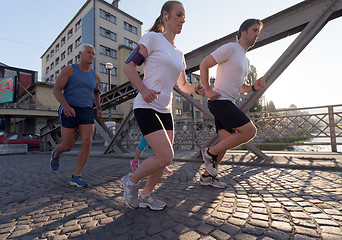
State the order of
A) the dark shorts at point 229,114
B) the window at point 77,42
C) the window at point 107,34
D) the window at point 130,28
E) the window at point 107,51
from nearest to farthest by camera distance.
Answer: the dark shorts at point 229,114, the window at point 107,51, the window at point 107,34, the window at point 77,42, the window at point 130,28

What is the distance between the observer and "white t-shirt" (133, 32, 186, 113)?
1746 millimetres

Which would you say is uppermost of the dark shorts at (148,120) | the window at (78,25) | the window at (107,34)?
the window at (78,25)

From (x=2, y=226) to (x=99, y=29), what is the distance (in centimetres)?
3279

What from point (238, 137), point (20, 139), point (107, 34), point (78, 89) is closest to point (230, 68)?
point (238, 137)

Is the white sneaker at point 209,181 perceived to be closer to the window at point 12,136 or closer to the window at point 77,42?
the window at point 12,136

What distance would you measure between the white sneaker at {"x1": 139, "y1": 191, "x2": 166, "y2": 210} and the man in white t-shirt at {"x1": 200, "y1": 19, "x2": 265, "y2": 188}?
35.9 inches

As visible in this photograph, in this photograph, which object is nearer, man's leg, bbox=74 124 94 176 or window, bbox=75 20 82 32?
man's leg, bbox=74 124 94 176

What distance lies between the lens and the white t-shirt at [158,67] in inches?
Answer: 68.7

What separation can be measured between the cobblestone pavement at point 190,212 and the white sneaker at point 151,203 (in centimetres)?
5

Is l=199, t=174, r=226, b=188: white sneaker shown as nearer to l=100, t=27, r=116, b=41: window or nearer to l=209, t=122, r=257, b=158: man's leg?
l=209, t=122, r=257, b=158: man's leg

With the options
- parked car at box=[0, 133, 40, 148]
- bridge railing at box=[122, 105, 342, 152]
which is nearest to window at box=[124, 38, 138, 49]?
parked car at box=[0, 133, 40, 148]

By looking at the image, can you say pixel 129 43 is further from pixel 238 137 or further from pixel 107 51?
pixel 238 137

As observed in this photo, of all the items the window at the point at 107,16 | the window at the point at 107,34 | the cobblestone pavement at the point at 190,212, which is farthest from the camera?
the window at the point at 107,16

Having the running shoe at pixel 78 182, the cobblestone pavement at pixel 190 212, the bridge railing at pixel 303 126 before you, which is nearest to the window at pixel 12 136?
the bridge railing at pixel 303 126
